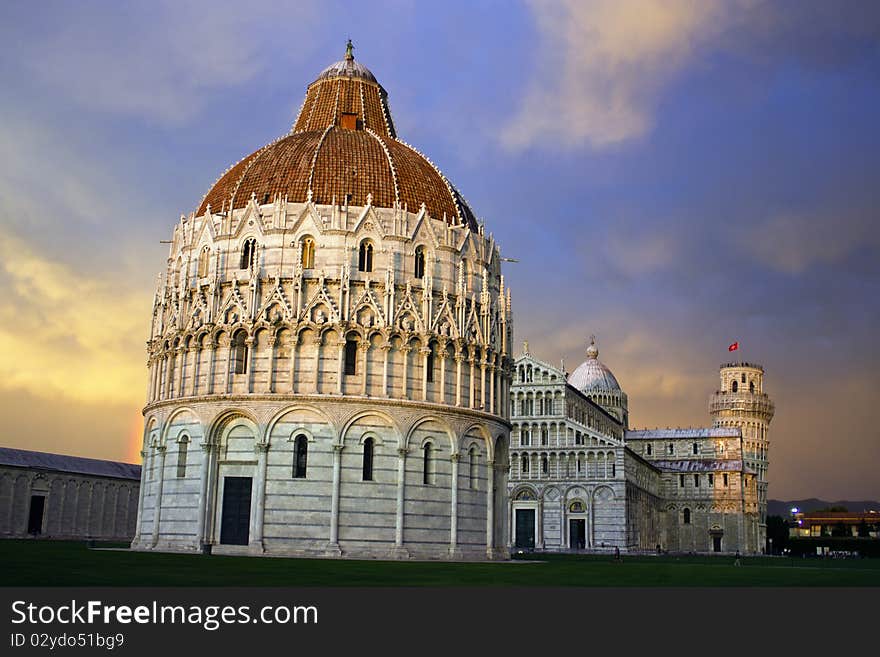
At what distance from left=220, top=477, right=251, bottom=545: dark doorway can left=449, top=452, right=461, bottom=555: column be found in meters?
10.9

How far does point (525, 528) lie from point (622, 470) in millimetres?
12071

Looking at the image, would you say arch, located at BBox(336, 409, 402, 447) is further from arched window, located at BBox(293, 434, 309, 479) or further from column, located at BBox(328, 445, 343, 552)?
arched window, located at BBox(293, 434, 309, 479)

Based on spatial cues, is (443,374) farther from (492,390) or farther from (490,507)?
(490,507)

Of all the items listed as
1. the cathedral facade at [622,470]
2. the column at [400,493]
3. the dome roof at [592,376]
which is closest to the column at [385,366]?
the column at [400,493]

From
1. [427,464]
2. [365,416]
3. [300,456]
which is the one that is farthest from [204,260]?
[427,464]

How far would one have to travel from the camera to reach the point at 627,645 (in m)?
17.1

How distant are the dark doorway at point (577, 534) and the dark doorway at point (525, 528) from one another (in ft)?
12.9

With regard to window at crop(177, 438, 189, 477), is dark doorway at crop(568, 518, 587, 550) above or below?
below

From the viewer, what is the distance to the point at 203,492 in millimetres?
52406

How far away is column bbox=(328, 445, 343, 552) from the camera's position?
50781 millimetres

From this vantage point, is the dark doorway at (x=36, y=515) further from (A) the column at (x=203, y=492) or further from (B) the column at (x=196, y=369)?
(A) the column at (x=203, y=492)

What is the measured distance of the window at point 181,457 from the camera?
178 feet

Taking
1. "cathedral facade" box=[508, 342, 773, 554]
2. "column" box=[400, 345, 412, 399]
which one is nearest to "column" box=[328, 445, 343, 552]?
"column" box=[400, 345, 412, 399]

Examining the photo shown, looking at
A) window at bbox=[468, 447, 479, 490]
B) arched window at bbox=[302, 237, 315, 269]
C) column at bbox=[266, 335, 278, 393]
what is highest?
arched window at bbox=[302, 237, 315, 269]
